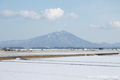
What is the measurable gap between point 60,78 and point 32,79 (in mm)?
2112

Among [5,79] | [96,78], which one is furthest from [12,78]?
[96,78]

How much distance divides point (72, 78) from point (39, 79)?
2.51 m

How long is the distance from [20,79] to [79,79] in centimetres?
430

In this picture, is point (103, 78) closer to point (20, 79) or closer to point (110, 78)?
point (110, 78)

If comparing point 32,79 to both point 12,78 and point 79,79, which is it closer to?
point 12,78

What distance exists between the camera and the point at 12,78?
16.5 metres

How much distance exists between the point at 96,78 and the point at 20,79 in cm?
566

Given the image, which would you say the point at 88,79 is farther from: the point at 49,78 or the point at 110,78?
the point at 49,78

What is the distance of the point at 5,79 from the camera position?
15.9 meters

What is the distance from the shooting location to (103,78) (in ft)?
54.9

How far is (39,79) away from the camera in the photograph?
16.1 metres

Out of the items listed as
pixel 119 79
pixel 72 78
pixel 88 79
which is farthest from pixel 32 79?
pixel 119 79

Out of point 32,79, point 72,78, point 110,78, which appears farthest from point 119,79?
point 32,79

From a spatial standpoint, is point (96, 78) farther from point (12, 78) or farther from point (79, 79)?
point (12, 78)
